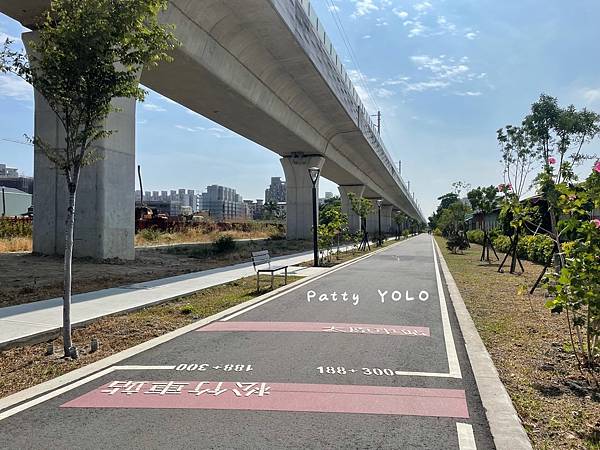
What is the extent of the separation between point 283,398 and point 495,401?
203 cm

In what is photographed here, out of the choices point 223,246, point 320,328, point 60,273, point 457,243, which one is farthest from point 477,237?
point 320,328

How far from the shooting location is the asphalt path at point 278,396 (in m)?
3.96

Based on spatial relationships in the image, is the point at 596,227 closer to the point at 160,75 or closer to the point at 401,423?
the point at 401,423

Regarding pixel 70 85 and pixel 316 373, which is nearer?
pixel 316 373

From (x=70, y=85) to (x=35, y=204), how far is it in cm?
1217

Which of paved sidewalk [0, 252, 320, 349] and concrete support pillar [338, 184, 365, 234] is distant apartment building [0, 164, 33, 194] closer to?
concrete support pillar [338, 184, 365, 234]

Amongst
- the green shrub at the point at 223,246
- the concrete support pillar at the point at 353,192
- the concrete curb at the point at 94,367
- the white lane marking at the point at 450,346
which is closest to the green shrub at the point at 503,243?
the green shrub at the point at 223,246

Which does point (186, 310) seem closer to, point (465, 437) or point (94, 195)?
point (465, 437)

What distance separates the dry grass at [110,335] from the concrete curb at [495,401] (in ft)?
15.1

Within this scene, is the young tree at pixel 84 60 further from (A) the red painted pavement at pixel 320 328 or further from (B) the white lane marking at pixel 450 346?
(B) the white lane marking at pixel 450 346

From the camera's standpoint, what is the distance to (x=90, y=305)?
31.2 ft

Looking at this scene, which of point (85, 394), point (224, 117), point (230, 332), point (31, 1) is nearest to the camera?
point (85, 394)

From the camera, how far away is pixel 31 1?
1498cm

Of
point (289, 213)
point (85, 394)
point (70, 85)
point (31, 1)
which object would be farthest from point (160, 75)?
point (289, 213)
